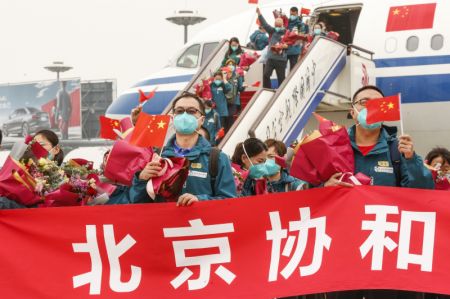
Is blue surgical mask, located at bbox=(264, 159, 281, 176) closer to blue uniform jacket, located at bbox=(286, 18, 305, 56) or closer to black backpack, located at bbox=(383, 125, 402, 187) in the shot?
black backpack, located at bbox=(383, 125, 402, 187)

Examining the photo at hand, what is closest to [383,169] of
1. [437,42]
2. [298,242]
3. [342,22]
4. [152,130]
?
[298,242]

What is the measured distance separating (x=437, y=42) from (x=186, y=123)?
40.1 feet

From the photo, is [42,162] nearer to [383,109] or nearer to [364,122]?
[364,122]

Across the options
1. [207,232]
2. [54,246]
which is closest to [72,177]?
[54,246]

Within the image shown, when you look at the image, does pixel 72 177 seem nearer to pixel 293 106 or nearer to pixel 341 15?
pixel 293 106

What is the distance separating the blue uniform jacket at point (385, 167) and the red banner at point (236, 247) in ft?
0.26

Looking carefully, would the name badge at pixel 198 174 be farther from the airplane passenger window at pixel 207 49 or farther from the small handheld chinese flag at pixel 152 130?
the airplane passenger window at pixel 207 49

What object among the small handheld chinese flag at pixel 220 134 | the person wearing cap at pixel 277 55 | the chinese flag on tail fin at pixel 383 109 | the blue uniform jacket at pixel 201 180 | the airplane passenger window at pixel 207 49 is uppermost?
the chinese flag on tail fin at pixel 383 109

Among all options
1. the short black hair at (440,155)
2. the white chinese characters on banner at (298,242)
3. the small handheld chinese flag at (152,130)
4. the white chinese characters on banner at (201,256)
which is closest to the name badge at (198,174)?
the white chinese characters on banner at (201,256)

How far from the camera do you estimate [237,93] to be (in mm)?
17828

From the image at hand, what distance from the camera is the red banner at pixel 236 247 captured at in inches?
252

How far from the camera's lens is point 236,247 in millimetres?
6734

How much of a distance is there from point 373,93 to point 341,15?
50.6 feet

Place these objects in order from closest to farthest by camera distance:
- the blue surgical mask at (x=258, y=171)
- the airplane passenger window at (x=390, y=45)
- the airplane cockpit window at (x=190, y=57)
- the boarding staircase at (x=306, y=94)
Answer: the blue surgical mask at (x=258, y=171), the boarding staircase at (x=306, y=94), the airplane passenger window at (x=390, y=45), the airplane cockpit window at (x=190, y=57)
